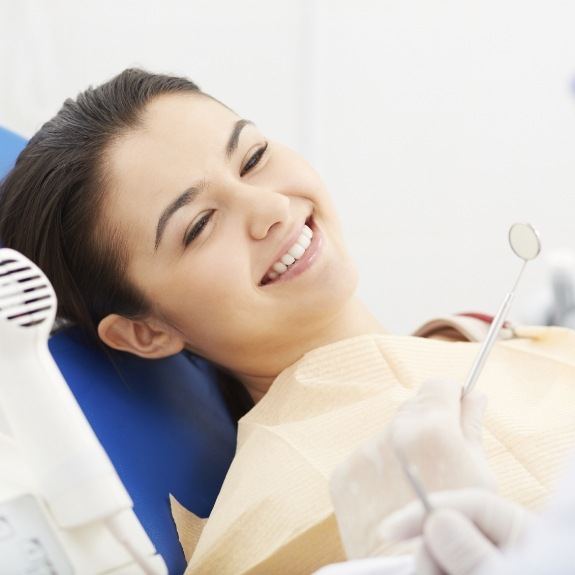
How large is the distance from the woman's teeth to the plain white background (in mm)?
1329

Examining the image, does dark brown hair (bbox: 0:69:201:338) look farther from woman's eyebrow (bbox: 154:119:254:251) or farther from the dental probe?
the dental probe

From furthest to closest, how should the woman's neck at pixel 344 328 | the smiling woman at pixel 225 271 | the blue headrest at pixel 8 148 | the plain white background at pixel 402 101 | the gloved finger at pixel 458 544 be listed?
1. the plain white background at pixel 402 101
2. the blue headrest at pixel 8 148
3. the woman's neck at pixel 344 328
4. the smiling woman at pixel 225 271
5. the gloved finger at pixel 458 544

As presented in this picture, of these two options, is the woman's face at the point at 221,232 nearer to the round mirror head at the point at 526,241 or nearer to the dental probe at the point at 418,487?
the round mirror head at the point at 526,241

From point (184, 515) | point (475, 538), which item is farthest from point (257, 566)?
point (475, 538)

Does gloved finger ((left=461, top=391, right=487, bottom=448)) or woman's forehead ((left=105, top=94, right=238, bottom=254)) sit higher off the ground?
woman's forehead ((left=105, top=94, right=238, bottom=254))

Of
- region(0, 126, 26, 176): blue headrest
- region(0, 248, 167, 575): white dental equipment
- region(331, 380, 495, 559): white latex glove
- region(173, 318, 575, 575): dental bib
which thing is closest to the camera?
region(331, 380, 495, 559): white latex glove

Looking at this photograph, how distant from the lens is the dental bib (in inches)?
43.8

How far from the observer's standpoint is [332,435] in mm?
1196

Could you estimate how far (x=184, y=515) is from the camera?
132 centimetres

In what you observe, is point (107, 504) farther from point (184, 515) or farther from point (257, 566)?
point (184, 515)

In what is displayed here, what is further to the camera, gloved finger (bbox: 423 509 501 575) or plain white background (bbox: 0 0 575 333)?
plain white background (bbox: 0 0 575 333)

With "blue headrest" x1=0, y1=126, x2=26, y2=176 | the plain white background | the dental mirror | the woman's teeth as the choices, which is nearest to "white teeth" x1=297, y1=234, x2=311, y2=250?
the woman's teeth

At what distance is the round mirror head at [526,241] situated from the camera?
1.01 m

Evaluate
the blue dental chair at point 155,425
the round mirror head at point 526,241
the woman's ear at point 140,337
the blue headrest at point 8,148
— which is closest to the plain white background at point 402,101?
the blue headrest at point 8,148
